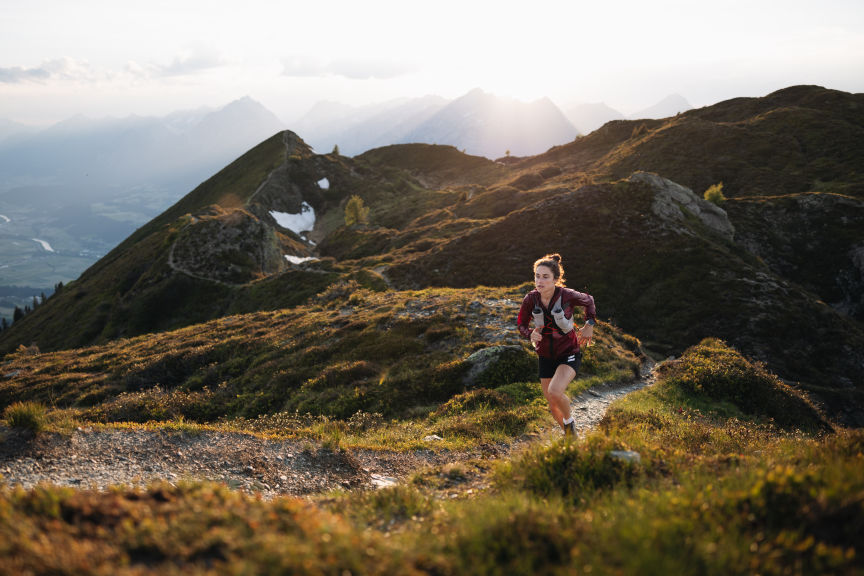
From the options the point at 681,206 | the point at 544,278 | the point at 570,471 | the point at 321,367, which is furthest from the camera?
the point at 681,206

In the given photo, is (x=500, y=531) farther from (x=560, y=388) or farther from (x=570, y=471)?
(x=560, y=388)

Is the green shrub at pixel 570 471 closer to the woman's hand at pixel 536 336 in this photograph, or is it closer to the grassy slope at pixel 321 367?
the woman's hand at pixel 536 336

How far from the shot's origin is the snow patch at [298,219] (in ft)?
370

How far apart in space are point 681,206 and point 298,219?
102 m

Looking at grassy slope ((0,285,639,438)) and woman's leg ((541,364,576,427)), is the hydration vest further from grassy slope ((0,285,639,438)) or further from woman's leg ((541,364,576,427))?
grassy slope ((0,285,639,438))

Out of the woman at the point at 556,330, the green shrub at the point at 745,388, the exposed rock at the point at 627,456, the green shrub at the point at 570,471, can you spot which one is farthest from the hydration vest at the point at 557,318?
the green shrub at the point at 745,388

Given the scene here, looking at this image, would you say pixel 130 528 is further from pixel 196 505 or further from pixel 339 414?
pixel 339 414

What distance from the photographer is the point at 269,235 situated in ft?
237

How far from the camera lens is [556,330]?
27.9 feet

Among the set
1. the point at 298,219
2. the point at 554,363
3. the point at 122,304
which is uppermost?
the point at 298,219

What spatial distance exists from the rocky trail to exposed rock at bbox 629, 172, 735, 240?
40.0 metres

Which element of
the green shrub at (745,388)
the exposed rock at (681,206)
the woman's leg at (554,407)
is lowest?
the green shrub at (745,388)

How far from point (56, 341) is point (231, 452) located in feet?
231

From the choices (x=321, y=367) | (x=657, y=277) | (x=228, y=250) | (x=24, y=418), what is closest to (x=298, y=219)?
(x=228, y=250)
